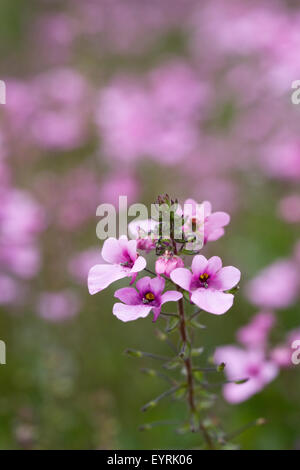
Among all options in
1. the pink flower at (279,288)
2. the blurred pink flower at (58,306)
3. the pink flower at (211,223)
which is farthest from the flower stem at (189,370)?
the blurred pink flower at (58,306)

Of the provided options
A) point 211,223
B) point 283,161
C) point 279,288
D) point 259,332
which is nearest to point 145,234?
point 211,223

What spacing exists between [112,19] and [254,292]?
3758mm

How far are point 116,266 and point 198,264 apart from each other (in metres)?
0.20

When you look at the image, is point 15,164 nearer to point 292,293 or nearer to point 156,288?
point 292,293

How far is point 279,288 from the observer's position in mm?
2662

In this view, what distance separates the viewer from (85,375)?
270 cm

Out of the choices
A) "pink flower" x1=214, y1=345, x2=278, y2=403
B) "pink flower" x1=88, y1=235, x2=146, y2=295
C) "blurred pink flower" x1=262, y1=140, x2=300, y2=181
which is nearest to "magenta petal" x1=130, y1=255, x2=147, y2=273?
"pink flower" x1=88, y1=235, x2=146, y2=295

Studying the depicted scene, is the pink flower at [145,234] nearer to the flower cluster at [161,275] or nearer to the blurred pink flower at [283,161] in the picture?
the flower cluster at [161,275]

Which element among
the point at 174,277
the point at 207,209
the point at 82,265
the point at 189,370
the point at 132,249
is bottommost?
the point at 189,370

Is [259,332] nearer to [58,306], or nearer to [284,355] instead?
[284,355]

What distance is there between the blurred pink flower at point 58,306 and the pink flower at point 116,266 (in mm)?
1472

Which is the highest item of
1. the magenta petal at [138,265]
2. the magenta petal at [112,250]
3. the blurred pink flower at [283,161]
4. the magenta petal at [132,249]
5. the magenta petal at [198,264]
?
the blurred pink flower at [283,161]

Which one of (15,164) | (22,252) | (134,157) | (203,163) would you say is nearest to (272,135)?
(203,163)

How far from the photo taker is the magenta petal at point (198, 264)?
1.28 m
